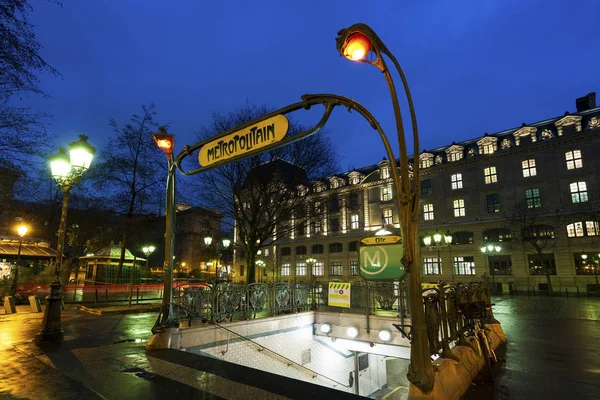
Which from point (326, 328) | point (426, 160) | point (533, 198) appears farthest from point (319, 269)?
point (326, 328)

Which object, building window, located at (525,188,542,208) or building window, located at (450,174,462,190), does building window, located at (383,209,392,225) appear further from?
building window, located at (525,188,542,208)

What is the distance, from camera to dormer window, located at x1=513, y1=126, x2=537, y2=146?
38250mm

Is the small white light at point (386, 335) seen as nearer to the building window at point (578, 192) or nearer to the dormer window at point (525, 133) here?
the building window at point (578, 192)

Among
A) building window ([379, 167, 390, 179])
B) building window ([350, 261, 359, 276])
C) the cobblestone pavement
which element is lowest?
the cobblestone pavement

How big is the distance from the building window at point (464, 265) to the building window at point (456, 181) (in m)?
9.36

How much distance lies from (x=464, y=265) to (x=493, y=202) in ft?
28.1

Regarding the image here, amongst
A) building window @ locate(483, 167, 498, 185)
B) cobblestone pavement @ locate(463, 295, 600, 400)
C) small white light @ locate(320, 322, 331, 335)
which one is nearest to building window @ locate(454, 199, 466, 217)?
building window @ locate(483, 167, 498, 185)

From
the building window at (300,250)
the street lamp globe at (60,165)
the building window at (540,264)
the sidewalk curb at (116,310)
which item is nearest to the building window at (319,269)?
the building window at (300,250)

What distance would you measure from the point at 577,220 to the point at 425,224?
16114 mm

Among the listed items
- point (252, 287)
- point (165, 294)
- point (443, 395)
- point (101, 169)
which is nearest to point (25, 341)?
point (165, 294)

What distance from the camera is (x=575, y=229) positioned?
34.3 meters

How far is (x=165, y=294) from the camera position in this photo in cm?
755

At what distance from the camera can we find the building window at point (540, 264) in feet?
114

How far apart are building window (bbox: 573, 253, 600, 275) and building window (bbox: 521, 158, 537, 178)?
980cm
